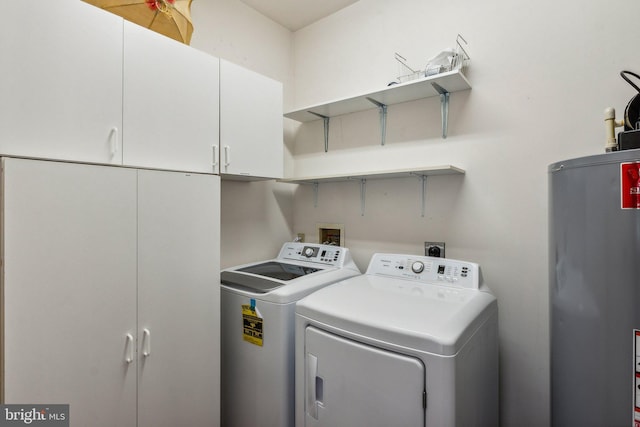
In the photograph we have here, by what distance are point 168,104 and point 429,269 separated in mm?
1588

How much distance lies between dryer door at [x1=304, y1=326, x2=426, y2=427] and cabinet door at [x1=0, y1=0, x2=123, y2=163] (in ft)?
3.95

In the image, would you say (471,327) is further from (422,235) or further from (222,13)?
(222,13)

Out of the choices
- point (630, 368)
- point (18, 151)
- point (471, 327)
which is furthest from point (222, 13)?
point (630, 368)

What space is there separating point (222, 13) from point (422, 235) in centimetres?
204

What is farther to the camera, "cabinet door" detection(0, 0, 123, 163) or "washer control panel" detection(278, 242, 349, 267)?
"washer control panel" detection(278, 242, 349, 267)

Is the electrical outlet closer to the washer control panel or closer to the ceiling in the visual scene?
the washer control panel

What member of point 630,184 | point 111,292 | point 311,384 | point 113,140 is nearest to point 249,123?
point 113,140

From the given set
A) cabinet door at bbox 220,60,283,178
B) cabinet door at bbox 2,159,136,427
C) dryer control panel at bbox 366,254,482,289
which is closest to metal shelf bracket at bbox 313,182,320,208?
cabinet door at bbox 220,60,283,178

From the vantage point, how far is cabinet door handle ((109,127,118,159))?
128cm

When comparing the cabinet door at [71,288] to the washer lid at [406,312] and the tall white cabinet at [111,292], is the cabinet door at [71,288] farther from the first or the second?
the washer lid at [406,312]

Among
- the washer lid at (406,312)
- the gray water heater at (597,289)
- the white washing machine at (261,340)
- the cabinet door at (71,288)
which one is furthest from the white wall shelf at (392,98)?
the cabinet door at (71,288)

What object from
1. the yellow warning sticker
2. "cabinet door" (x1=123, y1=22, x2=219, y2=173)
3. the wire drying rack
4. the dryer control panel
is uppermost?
the wire drying rack

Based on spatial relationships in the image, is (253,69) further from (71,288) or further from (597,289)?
(597,289)

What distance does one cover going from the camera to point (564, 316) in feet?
3.43
